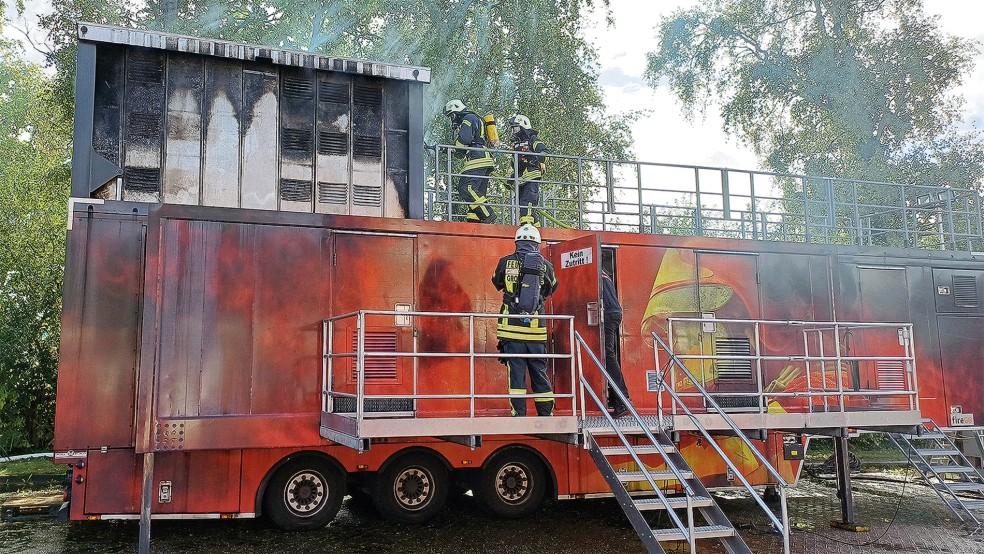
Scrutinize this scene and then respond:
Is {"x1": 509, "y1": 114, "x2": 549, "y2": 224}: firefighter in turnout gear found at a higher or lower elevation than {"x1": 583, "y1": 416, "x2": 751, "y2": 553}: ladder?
higher

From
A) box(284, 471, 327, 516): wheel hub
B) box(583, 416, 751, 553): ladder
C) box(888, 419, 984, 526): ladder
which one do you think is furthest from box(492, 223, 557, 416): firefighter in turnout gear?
box(888, 419, 984, 526): ladder

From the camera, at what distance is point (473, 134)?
1088cm

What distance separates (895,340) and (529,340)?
685 cm

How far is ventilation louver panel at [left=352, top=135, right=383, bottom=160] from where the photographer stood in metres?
9.75

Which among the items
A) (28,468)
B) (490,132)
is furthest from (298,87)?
(28,468)

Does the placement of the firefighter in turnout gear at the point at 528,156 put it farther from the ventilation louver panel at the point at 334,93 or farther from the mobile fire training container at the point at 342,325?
the ventilation louver panel at the point at 334,93

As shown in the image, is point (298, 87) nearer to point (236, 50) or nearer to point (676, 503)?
point (236, 50)

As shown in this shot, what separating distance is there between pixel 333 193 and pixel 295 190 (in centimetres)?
48

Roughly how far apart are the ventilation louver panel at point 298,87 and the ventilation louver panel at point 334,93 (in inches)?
5.1

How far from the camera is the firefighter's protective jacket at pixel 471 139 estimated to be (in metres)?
10.7

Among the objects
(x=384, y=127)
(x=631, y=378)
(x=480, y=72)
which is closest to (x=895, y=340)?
(x=631, y=378)

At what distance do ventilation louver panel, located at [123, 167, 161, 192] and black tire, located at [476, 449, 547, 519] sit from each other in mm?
5399

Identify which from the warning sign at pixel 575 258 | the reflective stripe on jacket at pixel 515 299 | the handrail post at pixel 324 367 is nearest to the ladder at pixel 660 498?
the reflective stripe on jacket at pixel 515 299

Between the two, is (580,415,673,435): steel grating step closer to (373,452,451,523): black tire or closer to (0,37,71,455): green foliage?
(373,452,451,523): black tire
